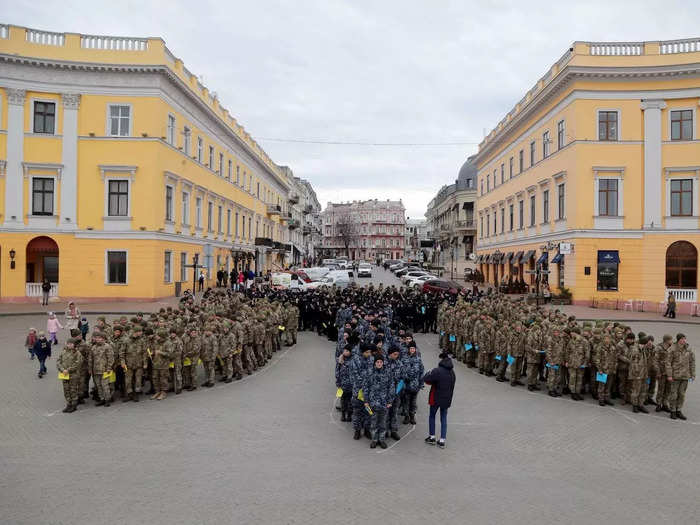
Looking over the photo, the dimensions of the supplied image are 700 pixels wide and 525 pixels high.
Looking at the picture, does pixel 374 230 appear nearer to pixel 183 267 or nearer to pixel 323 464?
pixel 183 267

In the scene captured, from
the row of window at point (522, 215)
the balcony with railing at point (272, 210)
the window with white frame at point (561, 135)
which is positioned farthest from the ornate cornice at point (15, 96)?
the balcony with railing at point (272, 210)

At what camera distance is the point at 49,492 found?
22.0ft

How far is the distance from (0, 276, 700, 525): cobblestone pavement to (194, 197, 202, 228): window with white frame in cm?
A: 2661

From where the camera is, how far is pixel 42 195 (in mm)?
30109

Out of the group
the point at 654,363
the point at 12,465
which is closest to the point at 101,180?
the point at 12,465

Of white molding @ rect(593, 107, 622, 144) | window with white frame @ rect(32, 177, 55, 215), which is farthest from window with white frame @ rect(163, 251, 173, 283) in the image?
white molding @ rect(593, 107, 622, 144)

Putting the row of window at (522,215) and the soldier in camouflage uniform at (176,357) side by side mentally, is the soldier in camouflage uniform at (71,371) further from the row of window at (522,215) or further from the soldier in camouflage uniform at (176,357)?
the row of window at (522,215)

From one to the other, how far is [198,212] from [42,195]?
10454 millimetres

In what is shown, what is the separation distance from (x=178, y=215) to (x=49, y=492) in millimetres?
28788

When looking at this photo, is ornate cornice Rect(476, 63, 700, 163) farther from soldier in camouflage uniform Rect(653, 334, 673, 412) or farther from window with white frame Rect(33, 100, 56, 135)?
window with white frame Rect(33, 100, 56, 135)

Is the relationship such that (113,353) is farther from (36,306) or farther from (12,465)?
(36,306)

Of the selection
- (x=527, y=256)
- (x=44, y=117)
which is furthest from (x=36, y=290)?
(x=527, y=256)

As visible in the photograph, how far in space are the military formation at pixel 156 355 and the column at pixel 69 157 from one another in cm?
1917

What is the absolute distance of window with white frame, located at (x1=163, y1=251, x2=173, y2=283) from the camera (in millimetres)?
31875
